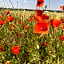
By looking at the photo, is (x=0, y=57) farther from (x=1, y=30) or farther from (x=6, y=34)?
(x=1, y=30)

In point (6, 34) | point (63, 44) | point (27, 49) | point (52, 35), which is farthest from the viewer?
point (6, 34)

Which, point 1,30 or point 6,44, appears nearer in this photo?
point 6,44

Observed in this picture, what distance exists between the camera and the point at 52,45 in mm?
3043

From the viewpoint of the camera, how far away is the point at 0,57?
8.77 feet

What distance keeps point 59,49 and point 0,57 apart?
3.00 ft

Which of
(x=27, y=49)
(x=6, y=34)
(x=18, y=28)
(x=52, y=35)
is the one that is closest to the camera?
(x=27, y=49)

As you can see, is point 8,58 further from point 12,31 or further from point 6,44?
point 12,31

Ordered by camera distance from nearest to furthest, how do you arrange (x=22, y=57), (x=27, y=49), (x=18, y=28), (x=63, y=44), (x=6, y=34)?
(x=22, y=57) → (x=27, y=49) → (x=63, y=44) → (x=6, y=34) → (x=18, y=28)

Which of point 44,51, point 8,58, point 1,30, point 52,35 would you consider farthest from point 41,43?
point 1,30

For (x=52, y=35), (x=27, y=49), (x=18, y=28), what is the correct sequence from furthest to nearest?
(x=18, y=28), (x=52, y=35), (x=27, y=49)

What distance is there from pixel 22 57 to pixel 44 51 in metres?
0.41

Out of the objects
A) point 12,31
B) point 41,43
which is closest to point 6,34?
point 12,31

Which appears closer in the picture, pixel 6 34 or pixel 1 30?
pixel 6 34

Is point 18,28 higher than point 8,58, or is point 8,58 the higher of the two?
point 18,28
